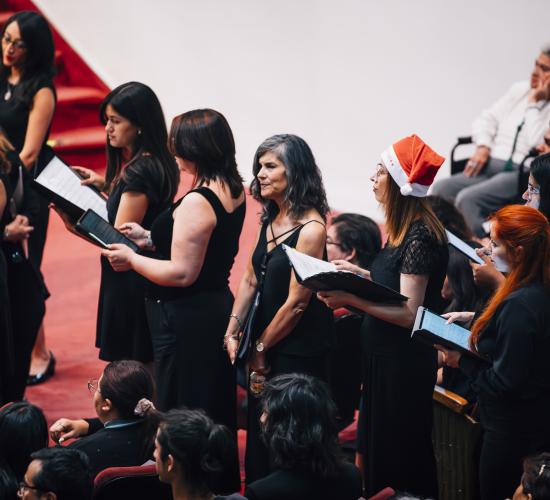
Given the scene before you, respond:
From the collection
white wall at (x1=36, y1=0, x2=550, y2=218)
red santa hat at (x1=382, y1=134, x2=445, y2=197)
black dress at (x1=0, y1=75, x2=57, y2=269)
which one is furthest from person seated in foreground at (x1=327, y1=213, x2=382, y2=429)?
white wall at (x1=36, y1=0, x2=550, y2=218)

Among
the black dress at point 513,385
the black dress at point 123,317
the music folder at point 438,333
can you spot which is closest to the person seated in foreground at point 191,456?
the music folder at point 438,333

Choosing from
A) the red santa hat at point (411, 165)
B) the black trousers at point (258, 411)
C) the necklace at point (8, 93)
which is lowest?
the black trousers at point (258, 411)

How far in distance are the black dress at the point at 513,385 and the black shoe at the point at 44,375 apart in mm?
2408

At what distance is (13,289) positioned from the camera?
13.7ft

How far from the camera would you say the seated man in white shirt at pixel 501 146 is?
218 inches

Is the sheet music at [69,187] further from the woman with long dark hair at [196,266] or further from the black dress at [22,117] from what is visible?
the black dress at [22,117]

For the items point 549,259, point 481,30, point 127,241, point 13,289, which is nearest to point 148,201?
point 127,241

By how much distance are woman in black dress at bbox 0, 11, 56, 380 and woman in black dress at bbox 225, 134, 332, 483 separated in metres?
1.56

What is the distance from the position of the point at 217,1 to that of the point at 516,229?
5.40m

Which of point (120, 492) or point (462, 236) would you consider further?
point (462, 236)

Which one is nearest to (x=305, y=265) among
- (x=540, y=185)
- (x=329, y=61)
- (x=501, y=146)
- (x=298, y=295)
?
(x=298, y=295)

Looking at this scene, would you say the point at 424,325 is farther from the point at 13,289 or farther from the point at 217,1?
the point at 217,1

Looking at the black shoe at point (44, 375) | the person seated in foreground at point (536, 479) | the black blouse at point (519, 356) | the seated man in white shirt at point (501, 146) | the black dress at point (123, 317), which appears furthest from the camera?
the seated man in white shirt at point (501, 146)

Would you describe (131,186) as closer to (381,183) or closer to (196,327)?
(196,327)
